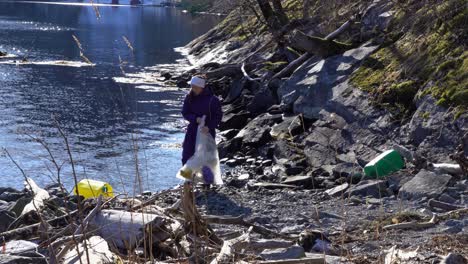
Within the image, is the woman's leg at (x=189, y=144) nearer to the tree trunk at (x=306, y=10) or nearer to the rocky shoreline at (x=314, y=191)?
the rocky shoreline at (x=314, y=191)

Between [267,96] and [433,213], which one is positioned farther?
[267,96]

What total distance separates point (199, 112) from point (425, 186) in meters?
3.29

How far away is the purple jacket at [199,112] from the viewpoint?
10742 millimetres

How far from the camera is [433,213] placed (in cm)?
781

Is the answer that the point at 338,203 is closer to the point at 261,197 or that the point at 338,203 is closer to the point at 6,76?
the point at 261,197

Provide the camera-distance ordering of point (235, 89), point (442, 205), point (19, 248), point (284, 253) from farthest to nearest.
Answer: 1. point (235, 89)
2. point (442, 205)
3. point (284, 253)
4. point (19, 248)

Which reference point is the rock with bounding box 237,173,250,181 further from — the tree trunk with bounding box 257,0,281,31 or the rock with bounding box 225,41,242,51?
the rock with bounding box 225,41,242,51

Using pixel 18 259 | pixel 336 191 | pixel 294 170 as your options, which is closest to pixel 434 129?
pixel 336 191

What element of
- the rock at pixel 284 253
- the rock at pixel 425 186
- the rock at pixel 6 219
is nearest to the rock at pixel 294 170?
the rock at pixel 425 186

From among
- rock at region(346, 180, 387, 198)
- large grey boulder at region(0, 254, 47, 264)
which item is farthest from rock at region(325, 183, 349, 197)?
large grey boulder at region(0, 254, 47, 264)

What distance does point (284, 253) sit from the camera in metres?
5.53

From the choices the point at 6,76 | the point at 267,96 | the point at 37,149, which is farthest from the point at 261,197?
the point at 6,76

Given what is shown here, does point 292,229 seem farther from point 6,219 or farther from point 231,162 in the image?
point 231,162

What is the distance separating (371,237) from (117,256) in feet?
8.35
